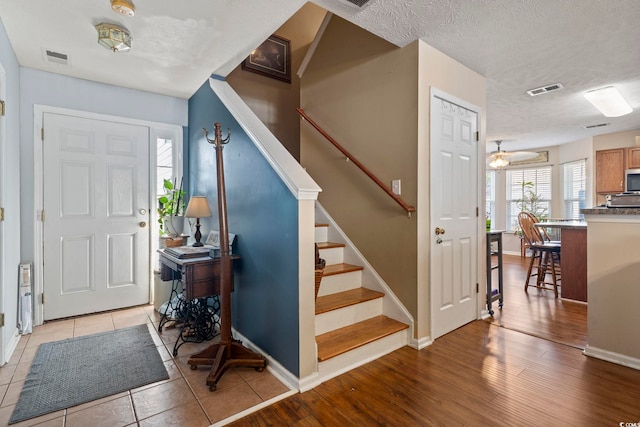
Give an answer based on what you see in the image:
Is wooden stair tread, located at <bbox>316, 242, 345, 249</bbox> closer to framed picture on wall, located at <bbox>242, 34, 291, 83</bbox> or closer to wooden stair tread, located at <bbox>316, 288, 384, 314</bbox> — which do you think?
wooden stair tread, located at <bbox>316, 288, 384, 314</bbox>

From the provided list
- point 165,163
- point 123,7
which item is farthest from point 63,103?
point 123,7

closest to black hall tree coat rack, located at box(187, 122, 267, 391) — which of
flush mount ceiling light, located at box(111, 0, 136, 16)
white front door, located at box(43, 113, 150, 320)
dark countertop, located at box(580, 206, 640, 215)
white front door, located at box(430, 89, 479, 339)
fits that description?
flush mount ceiling light, located at box(111, 0, 136, 16)

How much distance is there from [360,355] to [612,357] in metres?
1.82

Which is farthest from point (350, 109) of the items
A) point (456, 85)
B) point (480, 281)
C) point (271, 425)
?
point (271, 425)

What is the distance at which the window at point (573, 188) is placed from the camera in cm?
642

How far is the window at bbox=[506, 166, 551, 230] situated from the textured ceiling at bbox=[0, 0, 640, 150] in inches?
151

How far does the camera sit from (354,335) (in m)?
2.38

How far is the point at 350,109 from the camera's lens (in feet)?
10.1

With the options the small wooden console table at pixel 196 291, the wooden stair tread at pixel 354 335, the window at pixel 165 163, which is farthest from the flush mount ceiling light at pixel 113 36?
the wooden stair tread at pixel 354 335

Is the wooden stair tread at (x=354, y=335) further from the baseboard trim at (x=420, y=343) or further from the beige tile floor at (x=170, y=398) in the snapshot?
the beige tile floor at (x=170, y=398)

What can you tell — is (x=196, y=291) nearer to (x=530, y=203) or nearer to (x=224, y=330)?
(x=224, y=330)

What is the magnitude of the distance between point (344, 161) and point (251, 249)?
1335mm

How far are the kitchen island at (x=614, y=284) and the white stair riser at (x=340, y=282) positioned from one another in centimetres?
180

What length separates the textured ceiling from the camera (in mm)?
2127
